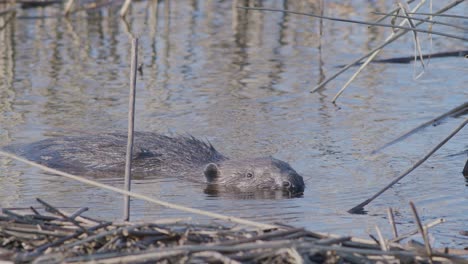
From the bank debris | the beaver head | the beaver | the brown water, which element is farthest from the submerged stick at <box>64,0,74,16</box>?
the bank debris

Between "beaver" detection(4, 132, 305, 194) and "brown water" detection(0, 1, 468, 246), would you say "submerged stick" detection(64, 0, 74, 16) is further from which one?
"beaver" detection(4, 132, 305, 194)

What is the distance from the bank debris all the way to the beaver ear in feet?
10.7

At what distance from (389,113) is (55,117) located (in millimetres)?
3261

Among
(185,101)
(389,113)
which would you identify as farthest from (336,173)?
(185,101)

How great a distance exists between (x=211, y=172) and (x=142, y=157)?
0.76 meters

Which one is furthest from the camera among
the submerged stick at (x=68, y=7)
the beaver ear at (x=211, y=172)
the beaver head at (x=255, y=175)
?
the submerged stick at (x=68, y=7)

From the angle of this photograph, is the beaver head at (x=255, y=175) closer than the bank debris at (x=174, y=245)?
No

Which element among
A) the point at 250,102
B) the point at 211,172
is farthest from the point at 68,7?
the point at 211,172

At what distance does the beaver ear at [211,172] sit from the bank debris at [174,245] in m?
3.25

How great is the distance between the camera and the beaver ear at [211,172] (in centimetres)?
816

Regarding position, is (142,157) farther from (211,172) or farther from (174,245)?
(174,245)

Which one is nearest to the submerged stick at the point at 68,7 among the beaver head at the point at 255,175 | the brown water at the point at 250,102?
the brown water at the point at 250,102

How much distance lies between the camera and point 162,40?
14852mm

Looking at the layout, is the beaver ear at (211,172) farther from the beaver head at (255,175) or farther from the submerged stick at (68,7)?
the submerged stick at (68,7)
